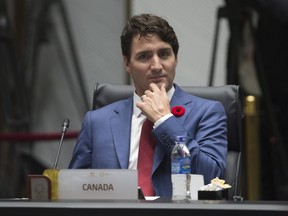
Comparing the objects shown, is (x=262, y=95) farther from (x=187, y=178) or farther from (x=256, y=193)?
(x=187, y=178)

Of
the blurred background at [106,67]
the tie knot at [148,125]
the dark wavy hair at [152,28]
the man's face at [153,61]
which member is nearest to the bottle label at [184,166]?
the tie knot at [148,125]

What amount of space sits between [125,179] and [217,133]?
2.84 ft

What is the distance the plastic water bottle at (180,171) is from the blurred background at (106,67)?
204 centimetres

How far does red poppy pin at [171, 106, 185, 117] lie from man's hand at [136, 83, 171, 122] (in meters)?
0.09

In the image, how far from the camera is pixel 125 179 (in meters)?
2.76

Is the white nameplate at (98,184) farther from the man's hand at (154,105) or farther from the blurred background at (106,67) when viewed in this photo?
the blurred background at (106,67)

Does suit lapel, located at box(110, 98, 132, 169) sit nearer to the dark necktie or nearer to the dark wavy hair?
the dark necktie

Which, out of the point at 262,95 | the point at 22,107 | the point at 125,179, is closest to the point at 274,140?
the point at 262,95

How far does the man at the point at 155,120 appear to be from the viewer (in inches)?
135

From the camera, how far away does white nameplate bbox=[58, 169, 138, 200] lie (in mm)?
2740

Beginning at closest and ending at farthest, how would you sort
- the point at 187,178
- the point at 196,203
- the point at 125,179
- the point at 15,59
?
1. the point at 196,203
2. the point at 125,179
3. the point at 187,178
4. the point at 15,59

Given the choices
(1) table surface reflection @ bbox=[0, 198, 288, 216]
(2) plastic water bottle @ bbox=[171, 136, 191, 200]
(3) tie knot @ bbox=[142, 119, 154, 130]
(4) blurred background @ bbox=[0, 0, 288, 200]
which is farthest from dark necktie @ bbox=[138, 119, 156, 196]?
(4) blurred background @ bbox=[0, 0, 288, 200]

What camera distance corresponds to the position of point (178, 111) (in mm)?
3611

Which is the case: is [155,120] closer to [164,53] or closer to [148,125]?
[148,125]
